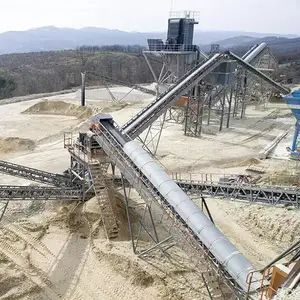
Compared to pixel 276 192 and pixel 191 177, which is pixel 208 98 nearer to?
pixel 191 177

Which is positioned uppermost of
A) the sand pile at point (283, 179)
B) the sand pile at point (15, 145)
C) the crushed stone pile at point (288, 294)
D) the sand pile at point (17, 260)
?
the crushed stone pile at point (288, 294)

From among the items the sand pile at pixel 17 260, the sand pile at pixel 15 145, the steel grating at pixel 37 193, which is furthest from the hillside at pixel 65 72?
the sand pile at pixel 17 260

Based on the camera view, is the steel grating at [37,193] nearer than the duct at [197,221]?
No

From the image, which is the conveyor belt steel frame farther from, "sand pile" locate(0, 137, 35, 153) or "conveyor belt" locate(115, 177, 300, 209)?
"sand pile" locate(0, 137, 35, 153)

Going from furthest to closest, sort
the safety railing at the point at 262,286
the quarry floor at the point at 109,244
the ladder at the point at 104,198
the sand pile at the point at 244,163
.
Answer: the sand pile at the point at 244,163 → the ladder at the point at 104,198 → the quarry floor at the point at 109,244 → the safety railing at the point at 262,286

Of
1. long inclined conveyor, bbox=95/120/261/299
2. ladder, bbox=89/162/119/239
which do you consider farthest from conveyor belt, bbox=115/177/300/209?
ladder, bbox=89/162/119/239

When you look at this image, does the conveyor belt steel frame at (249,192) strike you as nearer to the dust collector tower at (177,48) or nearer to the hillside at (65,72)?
the dust collector tower at (177,48)
